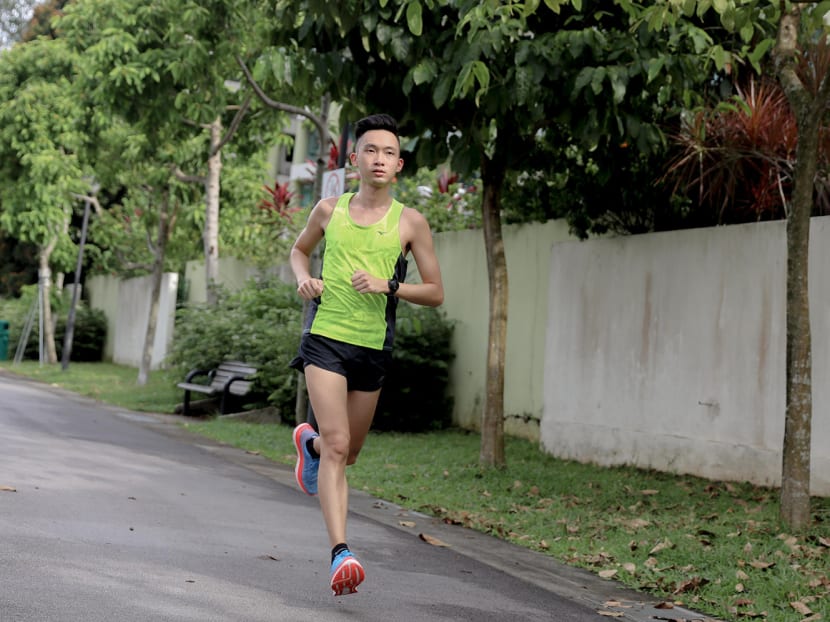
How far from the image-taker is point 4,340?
32094mm

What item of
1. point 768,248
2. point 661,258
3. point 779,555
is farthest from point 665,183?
point 779,555

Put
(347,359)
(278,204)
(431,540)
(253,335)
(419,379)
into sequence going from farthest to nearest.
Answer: (278,204), (253,335), (419,379), (431,540), (347,359)

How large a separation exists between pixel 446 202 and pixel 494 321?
6358mm

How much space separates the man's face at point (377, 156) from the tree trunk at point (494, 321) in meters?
5.28

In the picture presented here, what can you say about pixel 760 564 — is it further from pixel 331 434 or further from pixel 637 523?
pixel 331 434

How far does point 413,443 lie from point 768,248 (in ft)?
15.9

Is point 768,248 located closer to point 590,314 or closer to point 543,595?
point 590,314

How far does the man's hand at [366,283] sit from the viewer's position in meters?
5.29

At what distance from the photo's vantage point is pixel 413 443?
13.4 metres

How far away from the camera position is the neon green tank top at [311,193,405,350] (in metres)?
5.53

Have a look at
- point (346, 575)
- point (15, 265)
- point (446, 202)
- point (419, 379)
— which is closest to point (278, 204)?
point (446, 202)

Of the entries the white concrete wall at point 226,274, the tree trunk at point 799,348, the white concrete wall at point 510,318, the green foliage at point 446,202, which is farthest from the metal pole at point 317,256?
the tree trunk at point 799,348

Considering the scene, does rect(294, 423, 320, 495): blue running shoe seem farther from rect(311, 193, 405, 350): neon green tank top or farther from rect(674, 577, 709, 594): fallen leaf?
rect(674, 577, 709, 594): fallen leaf

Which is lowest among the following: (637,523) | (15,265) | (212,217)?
(637,523)
